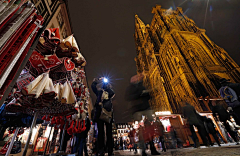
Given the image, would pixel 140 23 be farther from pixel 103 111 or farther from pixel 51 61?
pixel 103 111

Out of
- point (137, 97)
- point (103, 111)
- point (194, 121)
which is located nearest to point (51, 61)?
point (103, 111)

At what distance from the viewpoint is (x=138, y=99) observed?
14.1 feet

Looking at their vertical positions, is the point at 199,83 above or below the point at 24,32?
above

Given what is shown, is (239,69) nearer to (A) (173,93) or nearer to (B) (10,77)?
(A) (173,93)

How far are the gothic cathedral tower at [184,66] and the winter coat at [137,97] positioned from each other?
8847mm

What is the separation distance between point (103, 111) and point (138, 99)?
1616 mm

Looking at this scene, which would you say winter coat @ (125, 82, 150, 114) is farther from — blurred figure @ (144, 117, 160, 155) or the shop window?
the shop window

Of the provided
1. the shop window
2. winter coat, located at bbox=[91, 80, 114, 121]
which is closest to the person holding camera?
winter coat, located at bbox=[91, 80, 114, 121]

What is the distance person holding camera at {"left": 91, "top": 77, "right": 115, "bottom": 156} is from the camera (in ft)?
11.2

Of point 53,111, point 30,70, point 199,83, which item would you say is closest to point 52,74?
point 30,70

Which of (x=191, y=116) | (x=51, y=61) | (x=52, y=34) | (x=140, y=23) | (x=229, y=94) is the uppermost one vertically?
(x=140, y=23)

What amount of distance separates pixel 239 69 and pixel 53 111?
30158mm

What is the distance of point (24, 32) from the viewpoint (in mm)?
1899

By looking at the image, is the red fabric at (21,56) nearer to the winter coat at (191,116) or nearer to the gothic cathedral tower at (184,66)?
the winter coat at (191,116)
